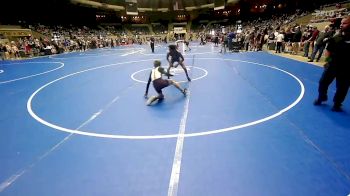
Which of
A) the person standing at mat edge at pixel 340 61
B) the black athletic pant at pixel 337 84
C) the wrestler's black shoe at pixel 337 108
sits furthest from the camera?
the wrestler's black shoe at pixel 337 108

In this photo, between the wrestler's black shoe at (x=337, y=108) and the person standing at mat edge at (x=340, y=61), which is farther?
the wrestler's black shoe at (x=337, y=108)

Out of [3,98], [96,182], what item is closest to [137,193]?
[96,182]

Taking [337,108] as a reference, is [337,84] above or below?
above

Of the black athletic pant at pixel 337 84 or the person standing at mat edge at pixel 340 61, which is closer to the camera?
the person standing at mat edge at pixel 340 61

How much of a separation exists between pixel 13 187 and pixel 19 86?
8305 mm

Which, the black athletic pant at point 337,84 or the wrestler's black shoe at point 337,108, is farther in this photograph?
the wrestler's black shoe at point 337,108

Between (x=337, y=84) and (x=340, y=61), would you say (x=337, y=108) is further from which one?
(x=340, y=61)

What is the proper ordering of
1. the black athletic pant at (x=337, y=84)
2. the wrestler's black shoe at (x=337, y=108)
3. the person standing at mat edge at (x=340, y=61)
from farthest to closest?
the wrestler's black shoe at (x=337, y=108) < the black athletic pant at (x=337, y=84) < the person standing at mat edge at (x=340, y=61)

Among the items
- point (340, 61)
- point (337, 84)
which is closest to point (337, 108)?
point (337, 84)

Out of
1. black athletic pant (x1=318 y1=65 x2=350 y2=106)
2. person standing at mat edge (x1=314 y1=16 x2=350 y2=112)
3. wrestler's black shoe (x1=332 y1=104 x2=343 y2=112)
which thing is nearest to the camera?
person standing at mat edge (x1=314 y1=16 x2=350 y2=112)

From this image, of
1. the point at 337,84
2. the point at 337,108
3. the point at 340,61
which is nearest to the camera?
the point at 340,61

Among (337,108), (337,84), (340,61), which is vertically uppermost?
(340,61)

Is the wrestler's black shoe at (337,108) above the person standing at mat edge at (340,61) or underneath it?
underneath

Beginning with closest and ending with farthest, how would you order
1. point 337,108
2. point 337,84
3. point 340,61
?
point 340,61
point 337,84
point 337,108
